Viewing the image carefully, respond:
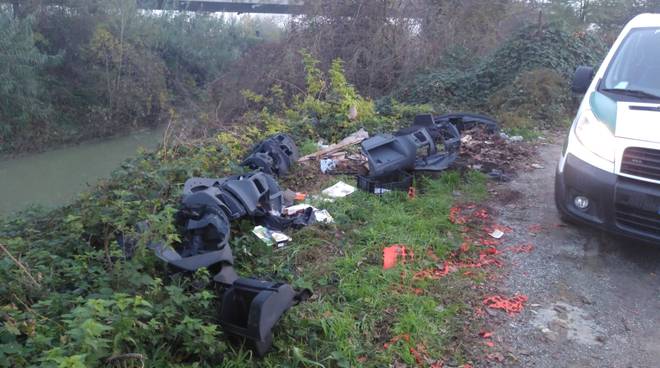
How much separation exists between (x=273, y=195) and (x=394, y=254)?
143cm

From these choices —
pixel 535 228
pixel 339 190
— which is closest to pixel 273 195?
pixel 339 190

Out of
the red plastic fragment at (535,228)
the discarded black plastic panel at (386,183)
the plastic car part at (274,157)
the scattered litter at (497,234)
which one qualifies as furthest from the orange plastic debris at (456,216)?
the plastic car part at (274,157)

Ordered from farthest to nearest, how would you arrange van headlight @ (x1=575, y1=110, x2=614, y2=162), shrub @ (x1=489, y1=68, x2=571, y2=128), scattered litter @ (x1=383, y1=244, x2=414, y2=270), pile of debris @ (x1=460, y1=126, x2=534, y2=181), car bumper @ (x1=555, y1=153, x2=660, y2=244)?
1. shrub @ (x1=489, y1=68, x2=571, y2=128)
2. pile of debris @ (x1=460, y1=126, x2=534, y2=181)
3. scattered litter @ (x1=383, y1=244, x2=414, y2=270)
4. van headlight @ (x1=575, y1=110, x2=614, y2=162)
5. car bumper @ (x1=555, y1=153, x2=660, y2=244)

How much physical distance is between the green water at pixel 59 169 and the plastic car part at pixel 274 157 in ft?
40.8

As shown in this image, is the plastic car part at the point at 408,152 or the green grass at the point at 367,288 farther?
the plastic car part at the point at 408,152

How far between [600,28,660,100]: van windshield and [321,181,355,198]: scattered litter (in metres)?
2.76

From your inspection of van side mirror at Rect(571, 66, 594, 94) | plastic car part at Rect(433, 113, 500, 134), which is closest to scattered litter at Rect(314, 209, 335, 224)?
van side mirror at Rect(571, 66, 594, 94)

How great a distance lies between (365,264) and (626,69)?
3.09 metres

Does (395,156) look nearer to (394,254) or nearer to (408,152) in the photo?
(408,152)

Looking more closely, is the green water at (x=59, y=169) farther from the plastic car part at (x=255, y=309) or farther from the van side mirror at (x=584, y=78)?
the plastic car part at (x=255, y=309)

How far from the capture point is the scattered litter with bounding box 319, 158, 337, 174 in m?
7.00

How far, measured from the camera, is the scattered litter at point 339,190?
19.9ft

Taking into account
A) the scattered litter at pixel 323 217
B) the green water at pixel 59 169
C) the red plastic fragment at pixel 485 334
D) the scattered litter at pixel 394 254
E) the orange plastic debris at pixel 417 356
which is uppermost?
the scattered litter at pixel 323 217

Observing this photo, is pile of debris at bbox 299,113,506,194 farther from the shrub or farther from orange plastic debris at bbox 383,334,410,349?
the shrub
